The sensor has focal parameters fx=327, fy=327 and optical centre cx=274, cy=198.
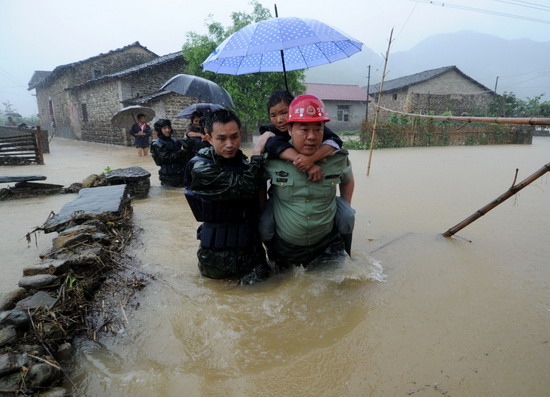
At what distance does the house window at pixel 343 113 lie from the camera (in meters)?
30.8

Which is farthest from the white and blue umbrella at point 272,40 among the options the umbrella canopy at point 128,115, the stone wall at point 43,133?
the stone wall at point 43,133

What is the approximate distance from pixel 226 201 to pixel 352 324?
130 cm

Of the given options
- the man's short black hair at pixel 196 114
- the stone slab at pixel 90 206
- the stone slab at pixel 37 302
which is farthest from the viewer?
the man's short black hair at pixel 196 114

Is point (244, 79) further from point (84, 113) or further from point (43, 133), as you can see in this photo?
point (84, 113)

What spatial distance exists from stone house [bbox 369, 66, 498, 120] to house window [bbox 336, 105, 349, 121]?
356cm

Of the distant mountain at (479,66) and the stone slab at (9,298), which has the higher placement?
the distant mountain at (479,66)

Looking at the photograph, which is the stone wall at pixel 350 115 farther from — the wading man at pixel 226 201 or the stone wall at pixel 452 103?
the wading man at pixel 226 201

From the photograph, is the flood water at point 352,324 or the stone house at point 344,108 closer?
the flood water at point 352,324

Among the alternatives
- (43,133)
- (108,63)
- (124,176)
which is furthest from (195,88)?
(108,63)

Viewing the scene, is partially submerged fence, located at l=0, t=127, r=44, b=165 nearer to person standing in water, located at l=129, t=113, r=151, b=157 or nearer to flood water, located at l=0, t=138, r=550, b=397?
person standing in water, located at l=129, t=113, r=151, b=157

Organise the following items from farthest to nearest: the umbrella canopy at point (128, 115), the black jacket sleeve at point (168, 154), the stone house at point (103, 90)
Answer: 1. the stone house at point (103, 90)
2. the umbrella canopy at point (128, 115)
3. the black jacket sleeve at point (168, 154)

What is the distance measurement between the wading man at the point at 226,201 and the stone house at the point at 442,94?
26.9 meters

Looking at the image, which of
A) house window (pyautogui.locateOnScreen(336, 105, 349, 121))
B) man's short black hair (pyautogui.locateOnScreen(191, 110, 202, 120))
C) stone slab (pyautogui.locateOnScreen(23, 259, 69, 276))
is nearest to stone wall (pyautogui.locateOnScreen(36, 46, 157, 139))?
house window (pyautogui.locateOnScreen(336, 105, 349, 121))

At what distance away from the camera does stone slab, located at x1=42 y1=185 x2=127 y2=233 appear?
144 inches
